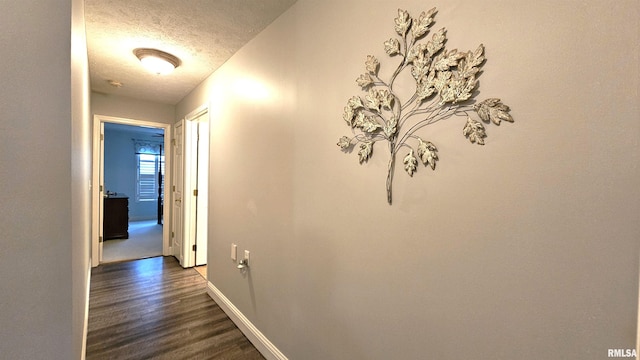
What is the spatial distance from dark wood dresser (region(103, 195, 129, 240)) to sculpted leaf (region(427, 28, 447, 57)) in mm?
6073

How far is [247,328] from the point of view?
6.98 feet

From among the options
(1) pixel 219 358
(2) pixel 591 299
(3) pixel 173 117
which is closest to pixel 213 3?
(2) pixel 591 299

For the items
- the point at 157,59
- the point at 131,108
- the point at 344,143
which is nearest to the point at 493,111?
the point at 344,143

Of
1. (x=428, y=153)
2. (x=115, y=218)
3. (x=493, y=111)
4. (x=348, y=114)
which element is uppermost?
(x=348, y=114)

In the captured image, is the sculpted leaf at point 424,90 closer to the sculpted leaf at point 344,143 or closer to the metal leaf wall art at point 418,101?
the metal leaf wall art at point 418,101

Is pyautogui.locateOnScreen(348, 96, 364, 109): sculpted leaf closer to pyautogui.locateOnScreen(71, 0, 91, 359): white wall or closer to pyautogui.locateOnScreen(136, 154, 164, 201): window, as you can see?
pyautogui.locateOnScreen(71, 0, 91, 359): white wall

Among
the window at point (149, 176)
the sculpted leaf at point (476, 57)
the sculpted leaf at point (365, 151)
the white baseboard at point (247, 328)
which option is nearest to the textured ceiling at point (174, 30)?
the sculpted leaf at point (365, 151)

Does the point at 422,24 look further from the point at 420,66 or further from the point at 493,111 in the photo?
the point at 493,111

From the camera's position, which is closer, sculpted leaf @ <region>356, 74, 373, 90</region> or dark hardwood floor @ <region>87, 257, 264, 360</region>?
sculpted leaf @ <region>356, 74, 373, 90</region>

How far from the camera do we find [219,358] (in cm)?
187

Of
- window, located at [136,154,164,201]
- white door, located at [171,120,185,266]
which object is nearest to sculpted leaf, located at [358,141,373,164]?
white door, located at [171,120,185,266]

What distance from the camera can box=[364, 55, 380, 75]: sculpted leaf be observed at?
1175 millimetres

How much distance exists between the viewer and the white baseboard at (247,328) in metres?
1.84
